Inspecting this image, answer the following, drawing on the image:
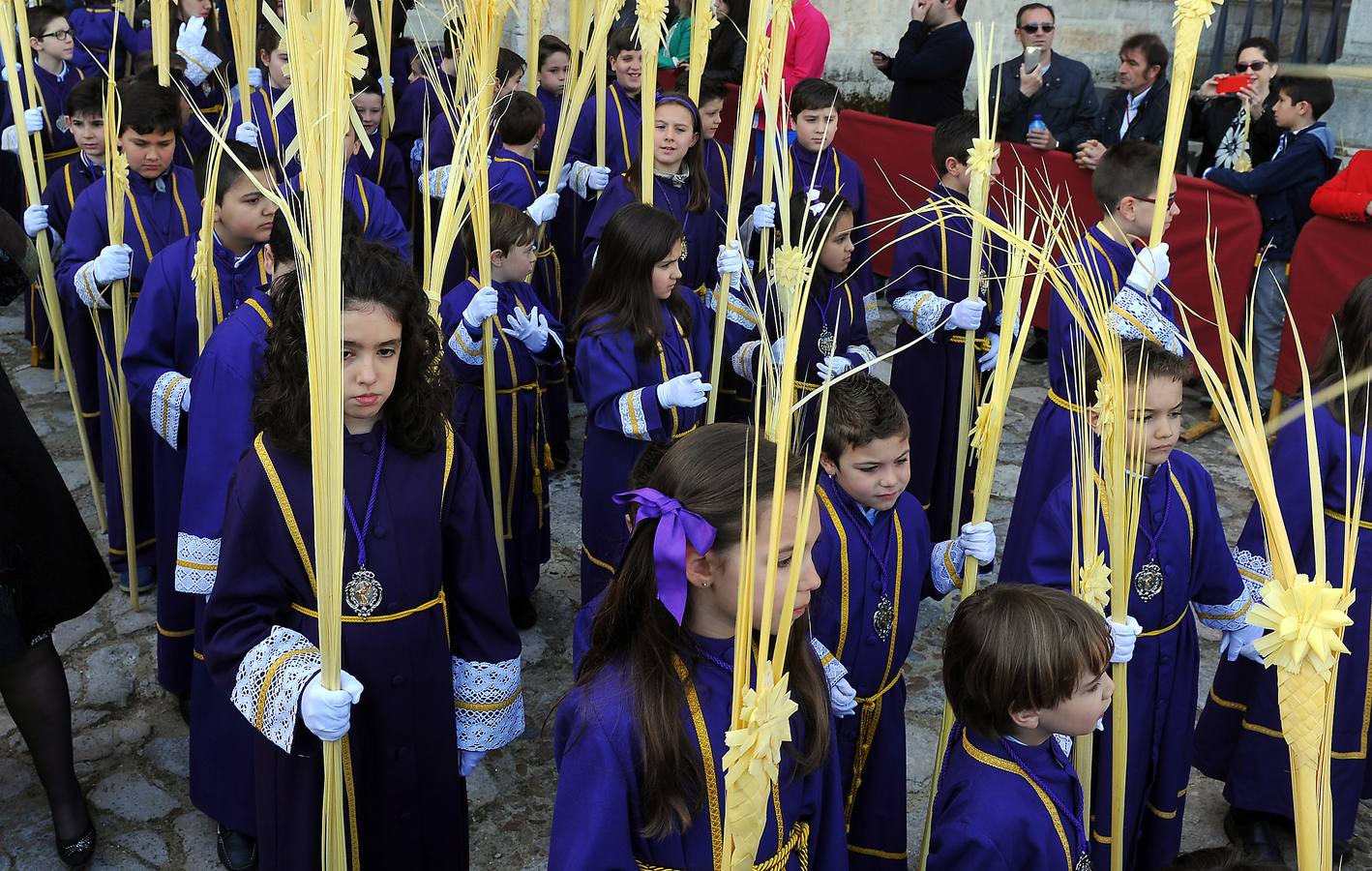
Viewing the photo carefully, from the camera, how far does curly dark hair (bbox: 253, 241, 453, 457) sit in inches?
93.7

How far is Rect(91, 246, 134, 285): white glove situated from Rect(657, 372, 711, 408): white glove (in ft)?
5.83

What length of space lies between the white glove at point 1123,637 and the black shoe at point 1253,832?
3.68 feet

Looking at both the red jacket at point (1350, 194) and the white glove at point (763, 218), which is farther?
the red jacket at point (1350, 194)

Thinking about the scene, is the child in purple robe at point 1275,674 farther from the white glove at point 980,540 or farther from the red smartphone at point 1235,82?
the red smartphone at point 1235,82

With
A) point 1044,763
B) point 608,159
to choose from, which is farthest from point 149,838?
point 608,159

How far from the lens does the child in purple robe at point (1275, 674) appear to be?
10.4 ft

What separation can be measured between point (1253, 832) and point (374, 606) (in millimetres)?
2410

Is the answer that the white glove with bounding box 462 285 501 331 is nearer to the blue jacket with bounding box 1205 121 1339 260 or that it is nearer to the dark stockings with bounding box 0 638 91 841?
the dark stockings with bounding box 0 638 91 841

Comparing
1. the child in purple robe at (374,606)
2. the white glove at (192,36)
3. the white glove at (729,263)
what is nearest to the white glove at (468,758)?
the child in purple robe at (374,606)

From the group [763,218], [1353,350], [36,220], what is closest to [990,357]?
[763,218]

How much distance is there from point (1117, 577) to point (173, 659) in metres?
2.67

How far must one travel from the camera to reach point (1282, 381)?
630cm

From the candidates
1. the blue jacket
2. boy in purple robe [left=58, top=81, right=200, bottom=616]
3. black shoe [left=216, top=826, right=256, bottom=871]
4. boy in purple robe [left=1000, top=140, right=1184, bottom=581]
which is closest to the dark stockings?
black shoe [left=216, top=826, right=256, bottom=871]

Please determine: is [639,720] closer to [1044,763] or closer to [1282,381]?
Answer: [1044,763]
